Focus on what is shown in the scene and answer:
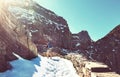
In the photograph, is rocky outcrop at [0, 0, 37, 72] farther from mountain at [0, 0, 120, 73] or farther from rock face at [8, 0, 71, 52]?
rock face at [8, 0, 71, 52]

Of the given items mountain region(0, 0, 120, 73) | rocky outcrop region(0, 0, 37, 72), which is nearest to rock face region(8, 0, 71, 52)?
mountain region(0, 0, 120, 73)

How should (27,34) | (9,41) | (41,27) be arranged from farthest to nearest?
(41,27), (27,34), (9,41)

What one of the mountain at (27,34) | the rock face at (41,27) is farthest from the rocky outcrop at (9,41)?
the rock face at (41,27)

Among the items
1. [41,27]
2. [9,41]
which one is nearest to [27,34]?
[9,41]

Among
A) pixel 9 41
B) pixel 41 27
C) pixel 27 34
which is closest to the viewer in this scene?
pixel 9 41

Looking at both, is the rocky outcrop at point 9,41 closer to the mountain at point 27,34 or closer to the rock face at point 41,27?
the mountain at point 27,34

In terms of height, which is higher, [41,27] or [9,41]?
[41,27]

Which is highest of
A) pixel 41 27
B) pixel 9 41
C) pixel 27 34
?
pixel 41 27

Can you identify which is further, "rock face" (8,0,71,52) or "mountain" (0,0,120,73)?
Result: "rock face" (8,0,71,52)

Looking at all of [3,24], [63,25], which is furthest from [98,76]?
[63,25]

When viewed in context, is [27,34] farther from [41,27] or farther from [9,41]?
[41,27]

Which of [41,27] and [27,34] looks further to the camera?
[41,27]

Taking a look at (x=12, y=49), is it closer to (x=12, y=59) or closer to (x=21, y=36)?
(x=12, y=59)

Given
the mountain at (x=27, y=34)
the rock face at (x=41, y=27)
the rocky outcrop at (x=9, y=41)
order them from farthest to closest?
the rock face at (x=41, y=27) → the mountain at (x=27, y=34) → the rocky outcrop at (x=9, y=41)
